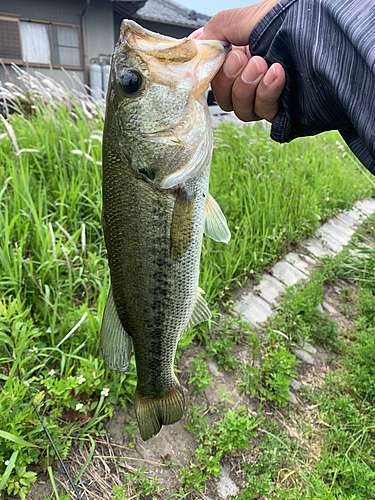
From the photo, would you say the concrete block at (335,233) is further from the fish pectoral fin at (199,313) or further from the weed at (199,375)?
the fish pectoral fin at (199,313)

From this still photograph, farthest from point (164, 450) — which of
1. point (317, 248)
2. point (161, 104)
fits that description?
point (317, 248)

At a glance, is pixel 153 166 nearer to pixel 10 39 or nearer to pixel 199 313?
pixel 199 313

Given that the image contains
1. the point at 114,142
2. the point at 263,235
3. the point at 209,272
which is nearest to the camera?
the point at 114,142

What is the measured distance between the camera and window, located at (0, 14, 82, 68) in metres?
10.9

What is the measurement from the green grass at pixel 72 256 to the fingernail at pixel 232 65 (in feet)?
5.06

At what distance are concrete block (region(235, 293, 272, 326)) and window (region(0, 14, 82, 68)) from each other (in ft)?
35.4

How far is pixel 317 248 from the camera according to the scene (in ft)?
15.8

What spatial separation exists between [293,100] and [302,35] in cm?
31

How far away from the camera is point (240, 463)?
2.43 metres

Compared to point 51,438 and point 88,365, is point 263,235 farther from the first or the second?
point 51,438

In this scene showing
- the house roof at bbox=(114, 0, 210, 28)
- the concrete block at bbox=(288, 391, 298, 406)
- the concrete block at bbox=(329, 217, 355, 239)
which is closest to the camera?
the concrete block at bbox=(288, 391, 298, 406)

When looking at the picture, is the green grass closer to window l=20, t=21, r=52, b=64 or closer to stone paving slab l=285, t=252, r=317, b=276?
stone paving slab l=285, t=252, r=317, b=276

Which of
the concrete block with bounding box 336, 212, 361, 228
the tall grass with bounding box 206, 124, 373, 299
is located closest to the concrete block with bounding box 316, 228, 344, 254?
the tall grass with bounding box 206, 124, 373, 299

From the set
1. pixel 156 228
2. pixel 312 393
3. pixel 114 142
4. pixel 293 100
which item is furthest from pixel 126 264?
pixel 312 393
